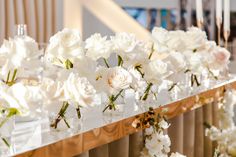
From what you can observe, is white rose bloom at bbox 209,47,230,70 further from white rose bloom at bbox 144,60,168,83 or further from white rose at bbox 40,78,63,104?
white rose at bbox 40,78,63,104

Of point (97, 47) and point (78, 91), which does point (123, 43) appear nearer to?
point (97, 47)

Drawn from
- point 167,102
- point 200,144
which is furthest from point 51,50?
point 200,144

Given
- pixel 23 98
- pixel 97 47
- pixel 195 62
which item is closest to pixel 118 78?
pixel 97 47

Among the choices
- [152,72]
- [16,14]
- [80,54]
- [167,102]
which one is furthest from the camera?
[16,14]

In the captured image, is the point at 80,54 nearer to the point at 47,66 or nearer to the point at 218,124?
the point at 47,66

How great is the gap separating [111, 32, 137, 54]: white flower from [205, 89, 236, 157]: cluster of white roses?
1.80ft

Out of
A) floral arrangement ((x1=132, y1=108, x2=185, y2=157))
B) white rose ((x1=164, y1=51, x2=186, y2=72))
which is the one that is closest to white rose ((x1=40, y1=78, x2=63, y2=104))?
floral arrangement ((x1=132, y1=108, x2=185, y2=157))

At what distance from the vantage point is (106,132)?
44.1 inches

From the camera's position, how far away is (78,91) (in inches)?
37.1

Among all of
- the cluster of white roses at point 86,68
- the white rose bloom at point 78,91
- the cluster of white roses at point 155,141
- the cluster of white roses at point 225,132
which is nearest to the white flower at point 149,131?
the cluster of white roses at point 155,141

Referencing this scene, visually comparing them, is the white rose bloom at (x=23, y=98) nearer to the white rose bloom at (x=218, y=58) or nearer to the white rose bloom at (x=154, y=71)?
the white rose bloom at (x=154, y=71)

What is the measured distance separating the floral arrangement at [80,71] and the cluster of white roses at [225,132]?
0.22 m

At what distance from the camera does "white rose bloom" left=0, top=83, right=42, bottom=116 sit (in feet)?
2.77

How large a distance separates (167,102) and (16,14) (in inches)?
142
